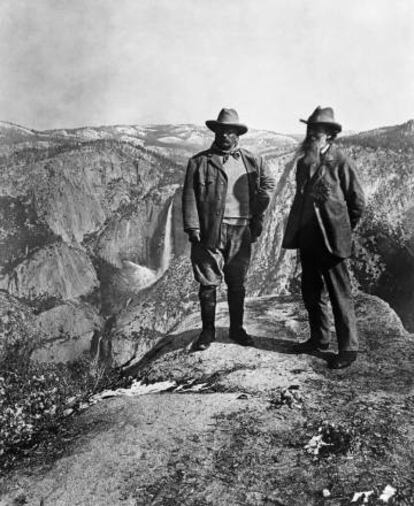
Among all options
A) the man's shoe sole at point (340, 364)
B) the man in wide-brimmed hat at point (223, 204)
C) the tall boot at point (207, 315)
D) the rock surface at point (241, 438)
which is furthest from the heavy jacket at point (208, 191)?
the man's shoe sole at point (340, 364)

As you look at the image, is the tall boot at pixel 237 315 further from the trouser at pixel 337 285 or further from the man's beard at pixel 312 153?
the man's beard at pixel 312 153

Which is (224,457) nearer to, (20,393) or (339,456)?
(339,456)

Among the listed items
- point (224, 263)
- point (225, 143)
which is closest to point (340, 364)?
point (224, 263)

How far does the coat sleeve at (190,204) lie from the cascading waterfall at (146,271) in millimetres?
32230

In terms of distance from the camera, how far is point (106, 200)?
147 feet

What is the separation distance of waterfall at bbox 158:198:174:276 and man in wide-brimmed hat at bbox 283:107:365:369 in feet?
109

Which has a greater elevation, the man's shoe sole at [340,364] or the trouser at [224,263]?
the trouser at [224,263]

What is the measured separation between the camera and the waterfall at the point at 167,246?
124 feet

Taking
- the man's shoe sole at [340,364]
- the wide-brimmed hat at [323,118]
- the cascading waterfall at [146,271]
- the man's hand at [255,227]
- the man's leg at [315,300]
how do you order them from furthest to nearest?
the cascading waterfall at [146,271], the man's hand at [255,227], the man's leg at [315,300], the man's shoe sole at [340,364], the wide-brimmed hat at [323,118]

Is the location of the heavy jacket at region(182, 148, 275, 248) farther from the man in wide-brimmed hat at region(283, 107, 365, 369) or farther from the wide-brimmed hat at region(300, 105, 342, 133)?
the wide-brimmed hat at region(300, 105, 342, 133)

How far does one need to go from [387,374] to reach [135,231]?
39.0 meters

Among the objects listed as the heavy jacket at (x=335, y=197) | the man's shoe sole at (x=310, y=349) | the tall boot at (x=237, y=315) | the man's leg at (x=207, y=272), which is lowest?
the man's shoe sole at (x=310, y=349)

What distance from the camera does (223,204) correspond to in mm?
4738

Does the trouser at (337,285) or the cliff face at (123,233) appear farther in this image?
the cliff face at (123,233)
